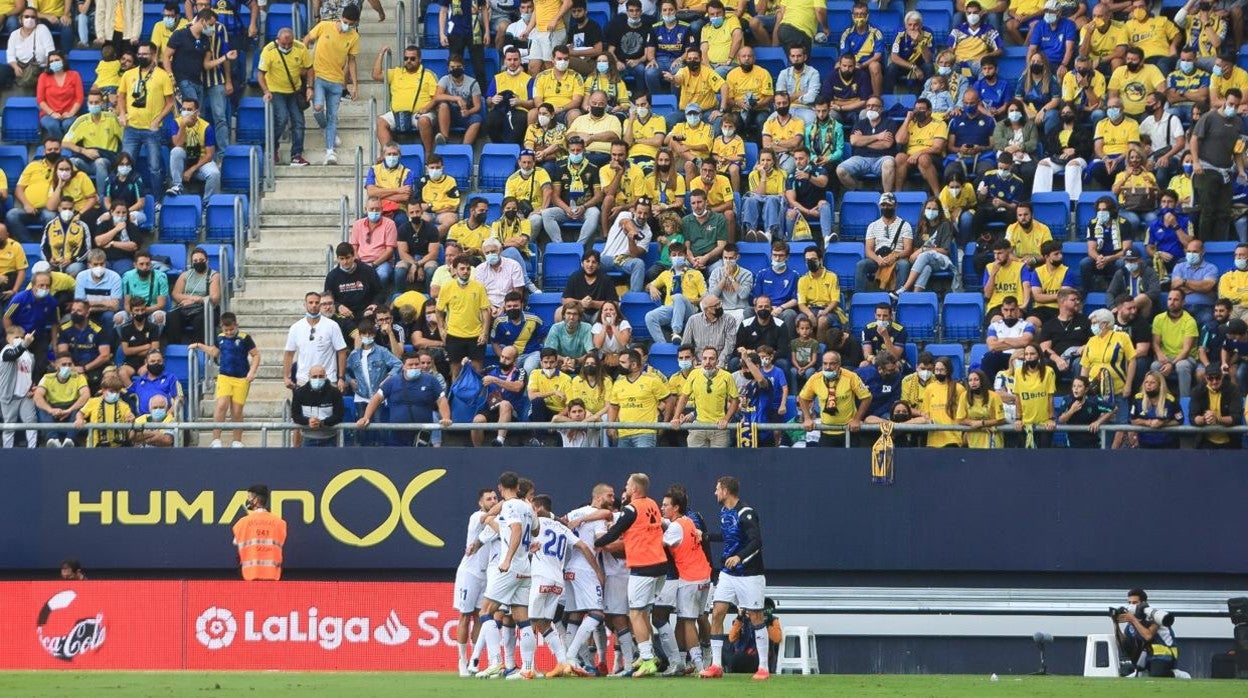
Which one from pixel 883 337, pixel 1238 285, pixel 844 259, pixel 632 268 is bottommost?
pixel 883 337

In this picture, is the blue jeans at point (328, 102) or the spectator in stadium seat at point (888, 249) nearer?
the spectator in stadium seat at point (888, 249)

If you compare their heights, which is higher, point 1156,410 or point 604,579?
point 1156,410

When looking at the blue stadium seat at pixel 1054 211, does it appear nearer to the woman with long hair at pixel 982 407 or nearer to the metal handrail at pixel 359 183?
the woman with long hair at pixel 982 407

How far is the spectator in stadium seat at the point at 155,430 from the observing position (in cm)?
2261

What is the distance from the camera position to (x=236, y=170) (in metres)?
26.6

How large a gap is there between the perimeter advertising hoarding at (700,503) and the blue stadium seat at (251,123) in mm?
6266

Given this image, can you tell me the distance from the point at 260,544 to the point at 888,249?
816 cm

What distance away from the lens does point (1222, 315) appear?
883 inches

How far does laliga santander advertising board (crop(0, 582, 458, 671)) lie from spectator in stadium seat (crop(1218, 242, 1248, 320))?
957 centimetres

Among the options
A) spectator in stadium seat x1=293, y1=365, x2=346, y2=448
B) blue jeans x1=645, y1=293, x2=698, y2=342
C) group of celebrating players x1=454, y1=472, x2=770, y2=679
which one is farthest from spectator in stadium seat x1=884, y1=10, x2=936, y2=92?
group of celebrating players x1=454, y1=472, x2=770, y2=679

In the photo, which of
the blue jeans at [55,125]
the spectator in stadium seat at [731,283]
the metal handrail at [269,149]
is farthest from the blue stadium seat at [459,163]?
→ the blue jeans at [55,125]

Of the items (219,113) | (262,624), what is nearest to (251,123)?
(219,113)

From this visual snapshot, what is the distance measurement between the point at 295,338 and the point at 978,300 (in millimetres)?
7950

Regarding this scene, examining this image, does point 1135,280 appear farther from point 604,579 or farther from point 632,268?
point 604,579
